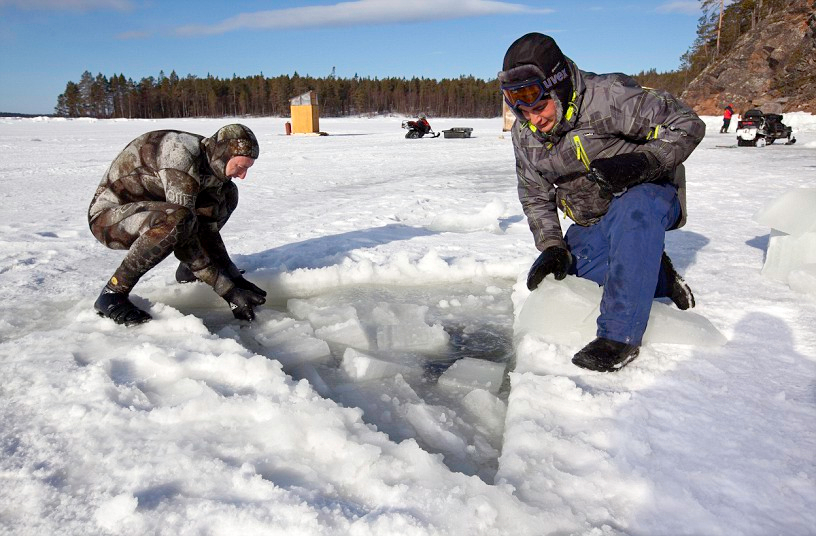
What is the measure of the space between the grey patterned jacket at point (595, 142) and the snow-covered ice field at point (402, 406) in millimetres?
429

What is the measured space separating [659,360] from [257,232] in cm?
340

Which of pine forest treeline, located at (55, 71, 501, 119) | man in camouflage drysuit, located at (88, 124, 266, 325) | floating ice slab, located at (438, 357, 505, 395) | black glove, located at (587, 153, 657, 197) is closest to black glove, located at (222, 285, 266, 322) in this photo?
man in camouflage drysuit, located at (88, 124, 266, 325)

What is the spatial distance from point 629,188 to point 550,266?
0.50 metres

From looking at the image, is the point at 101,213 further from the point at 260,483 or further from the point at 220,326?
the point at 260,483

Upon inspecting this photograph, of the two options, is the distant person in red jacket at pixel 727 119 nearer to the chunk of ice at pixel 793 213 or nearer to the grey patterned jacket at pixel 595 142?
the chunk of ice at pixel 793 213

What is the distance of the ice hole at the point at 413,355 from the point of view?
174 centimetres

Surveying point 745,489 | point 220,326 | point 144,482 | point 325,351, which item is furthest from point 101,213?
point 745,489

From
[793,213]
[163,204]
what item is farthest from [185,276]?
[793,213]

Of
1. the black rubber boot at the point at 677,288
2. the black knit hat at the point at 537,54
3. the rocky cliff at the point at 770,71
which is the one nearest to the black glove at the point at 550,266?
the black rubber boot at the point at 677,288

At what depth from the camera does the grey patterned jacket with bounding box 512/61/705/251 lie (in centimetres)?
211

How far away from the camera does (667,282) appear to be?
2551mm

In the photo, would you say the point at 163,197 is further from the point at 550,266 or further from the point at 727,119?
the point at 727,119

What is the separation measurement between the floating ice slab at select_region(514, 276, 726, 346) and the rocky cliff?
→ 27723 mm

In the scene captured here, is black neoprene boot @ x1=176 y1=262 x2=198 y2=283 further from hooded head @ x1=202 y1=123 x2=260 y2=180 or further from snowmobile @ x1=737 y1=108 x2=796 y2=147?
snowmobile @ x1=737 y1=108 x2=796 y2=147
